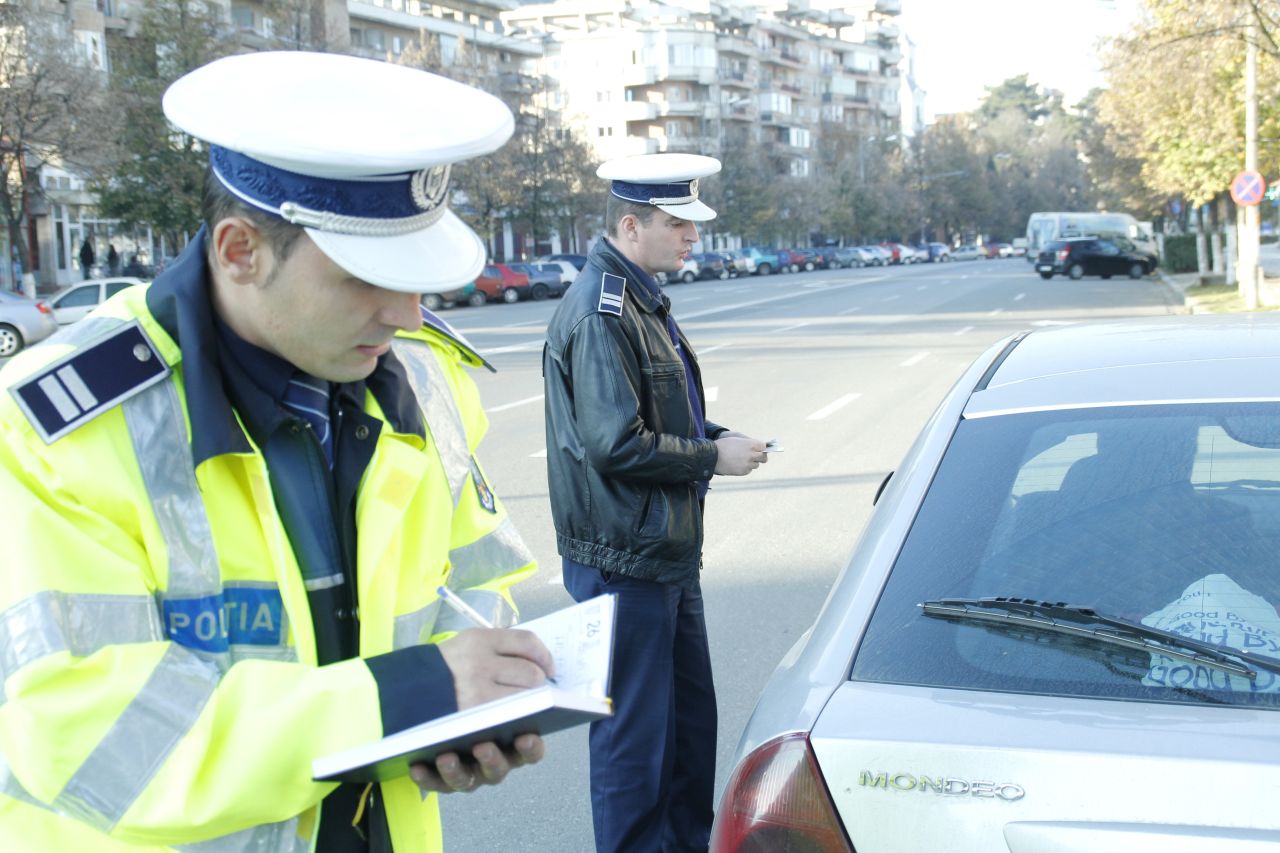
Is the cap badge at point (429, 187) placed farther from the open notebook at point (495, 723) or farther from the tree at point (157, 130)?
the tree at point (157, 130)

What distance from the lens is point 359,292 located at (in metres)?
1.60

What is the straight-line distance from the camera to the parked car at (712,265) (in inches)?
2467

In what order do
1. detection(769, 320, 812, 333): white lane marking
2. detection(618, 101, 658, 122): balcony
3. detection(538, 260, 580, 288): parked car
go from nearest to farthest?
1. detection(769, 320, 812, 333): white lane marking
2. detection(538, 260, 580, 288): parked car
3. detection(618, 101, 658, 122): balcony

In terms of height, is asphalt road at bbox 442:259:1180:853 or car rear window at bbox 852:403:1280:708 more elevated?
car rear window at bbox 852:403:1280:708

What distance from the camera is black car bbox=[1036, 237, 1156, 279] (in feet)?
152

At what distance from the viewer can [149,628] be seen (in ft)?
4.85

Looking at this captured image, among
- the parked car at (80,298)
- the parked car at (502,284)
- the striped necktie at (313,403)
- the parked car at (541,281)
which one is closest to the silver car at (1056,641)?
the striped necktie at (313,403)

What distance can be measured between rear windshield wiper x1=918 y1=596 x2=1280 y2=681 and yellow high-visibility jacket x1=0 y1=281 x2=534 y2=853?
3.30 ft

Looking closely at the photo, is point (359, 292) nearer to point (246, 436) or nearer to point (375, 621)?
point (246, 436)

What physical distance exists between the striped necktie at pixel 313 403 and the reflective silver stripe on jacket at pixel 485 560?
0.29 meters

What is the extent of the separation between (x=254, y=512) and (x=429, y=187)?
0.47 meters

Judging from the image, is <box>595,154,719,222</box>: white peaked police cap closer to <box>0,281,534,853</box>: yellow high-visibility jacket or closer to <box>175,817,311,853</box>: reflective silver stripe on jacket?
<box>0,281,534,853</box>: yellow high-visibility jacket

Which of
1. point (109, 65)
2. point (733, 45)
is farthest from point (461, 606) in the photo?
point (733, 45)

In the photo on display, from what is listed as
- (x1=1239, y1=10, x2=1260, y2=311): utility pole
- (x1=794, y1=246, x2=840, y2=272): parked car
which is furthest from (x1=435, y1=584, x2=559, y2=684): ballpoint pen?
(x1=794, y1=246, x2=840, y2=272): parked car
